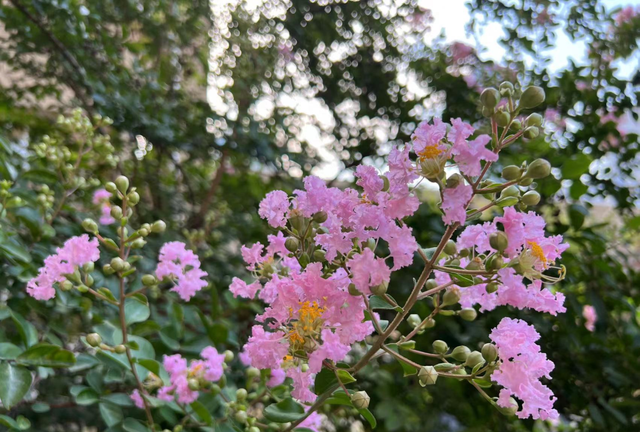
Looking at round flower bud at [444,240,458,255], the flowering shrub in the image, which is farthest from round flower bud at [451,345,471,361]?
round flower bud at [444,240,458,255]

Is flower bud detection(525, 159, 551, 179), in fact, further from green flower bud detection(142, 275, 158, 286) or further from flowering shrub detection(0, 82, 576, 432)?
green flower bud detection(142, 275, 158, 286)

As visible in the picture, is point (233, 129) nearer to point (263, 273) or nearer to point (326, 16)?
point (326, 16)

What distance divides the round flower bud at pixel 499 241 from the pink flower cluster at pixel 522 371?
118 millimetres

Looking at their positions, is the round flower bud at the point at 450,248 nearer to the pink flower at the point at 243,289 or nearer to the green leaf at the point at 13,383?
the pink flower at the point at 243,289

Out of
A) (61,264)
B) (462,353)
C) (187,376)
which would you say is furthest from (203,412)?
(462,353)

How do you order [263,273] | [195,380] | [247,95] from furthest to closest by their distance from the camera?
[247,95]
[195,380]
[263,273]

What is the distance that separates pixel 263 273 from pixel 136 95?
1.26m

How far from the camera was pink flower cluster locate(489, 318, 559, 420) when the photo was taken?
0.55 meters

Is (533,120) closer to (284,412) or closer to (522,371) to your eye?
(522,371)

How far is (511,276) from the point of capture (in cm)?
53

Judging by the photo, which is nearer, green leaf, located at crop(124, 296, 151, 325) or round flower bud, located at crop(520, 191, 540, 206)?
round flower bud, located at crop(520, 191, 540, 206)

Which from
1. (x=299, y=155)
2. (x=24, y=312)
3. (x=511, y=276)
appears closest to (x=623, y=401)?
(x=511, y=276)

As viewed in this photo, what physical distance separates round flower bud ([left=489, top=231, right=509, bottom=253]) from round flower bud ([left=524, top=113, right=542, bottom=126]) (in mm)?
132

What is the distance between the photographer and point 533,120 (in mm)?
535
